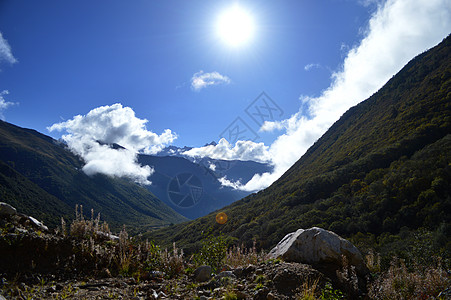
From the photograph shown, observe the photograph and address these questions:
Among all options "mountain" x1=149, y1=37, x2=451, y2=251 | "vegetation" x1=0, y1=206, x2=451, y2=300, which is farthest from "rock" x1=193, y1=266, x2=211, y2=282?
"mountain" x1=149, y1=37, x2=451, y2=251

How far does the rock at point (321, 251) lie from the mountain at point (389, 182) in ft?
42.0

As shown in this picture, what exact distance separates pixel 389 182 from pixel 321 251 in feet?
128

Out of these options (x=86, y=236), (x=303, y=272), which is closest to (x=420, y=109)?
(x=303, y=272)

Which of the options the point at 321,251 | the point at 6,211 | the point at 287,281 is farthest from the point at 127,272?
the point at 321,251

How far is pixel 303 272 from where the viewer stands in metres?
5.93

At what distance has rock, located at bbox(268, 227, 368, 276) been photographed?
22.9 feet

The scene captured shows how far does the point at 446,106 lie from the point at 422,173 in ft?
78.6

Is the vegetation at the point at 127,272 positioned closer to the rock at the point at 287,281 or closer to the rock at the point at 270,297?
the rock at the point at 287,281

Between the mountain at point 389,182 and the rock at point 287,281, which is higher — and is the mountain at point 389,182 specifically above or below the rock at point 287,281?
above

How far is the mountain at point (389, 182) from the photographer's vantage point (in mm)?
31703

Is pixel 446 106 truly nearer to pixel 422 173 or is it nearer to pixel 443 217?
pixel 422 173

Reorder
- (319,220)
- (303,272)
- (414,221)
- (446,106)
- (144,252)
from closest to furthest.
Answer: (303,272) → (144,252) → (414,221) → (319,220) → (446,106)

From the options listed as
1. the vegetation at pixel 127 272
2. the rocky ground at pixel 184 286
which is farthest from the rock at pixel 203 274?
the vegetation at pixel 127 272

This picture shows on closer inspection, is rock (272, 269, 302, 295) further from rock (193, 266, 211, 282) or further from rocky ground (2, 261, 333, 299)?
rock (193, 266, 211, 282)
